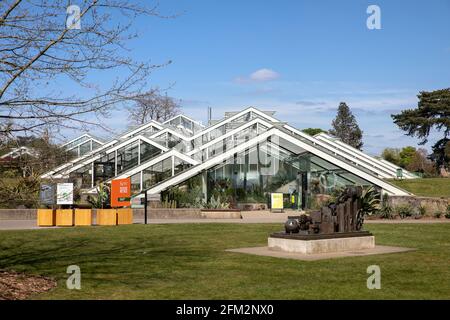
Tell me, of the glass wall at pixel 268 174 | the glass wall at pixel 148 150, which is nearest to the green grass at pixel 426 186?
the glass wall at pixel 268 174

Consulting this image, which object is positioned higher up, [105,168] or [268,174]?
[105,168]

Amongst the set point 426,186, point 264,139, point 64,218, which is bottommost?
point 64,218

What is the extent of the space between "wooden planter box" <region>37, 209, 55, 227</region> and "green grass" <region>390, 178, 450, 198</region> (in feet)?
91.7

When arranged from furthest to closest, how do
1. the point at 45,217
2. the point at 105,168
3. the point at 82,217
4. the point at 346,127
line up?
the point at 346,127 < the point at 105,168 < the point at 82,217 < the point at 45,217

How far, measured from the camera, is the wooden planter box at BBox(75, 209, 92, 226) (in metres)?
21.9

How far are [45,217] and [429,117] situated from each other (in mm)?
61820

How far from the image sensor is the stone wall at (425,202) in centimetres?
2642

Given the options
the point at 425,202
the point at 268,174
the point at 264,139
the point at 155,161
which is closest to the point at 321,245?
the point at 425,202

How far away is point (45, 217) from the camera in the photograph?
848 inches

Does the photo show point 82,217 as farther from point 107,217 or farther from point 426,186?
point 426,186

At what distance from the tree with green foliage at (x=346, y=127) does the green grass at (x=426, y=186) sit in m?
A: 64.7

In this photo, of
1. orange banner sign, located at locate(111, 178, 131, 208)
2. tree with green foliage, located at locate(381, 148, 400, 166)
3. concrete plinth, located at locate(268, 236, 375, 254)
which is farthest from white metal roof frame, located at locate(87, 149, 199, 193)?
tree with green foliage, located at locate(381, 148, 400, 166)

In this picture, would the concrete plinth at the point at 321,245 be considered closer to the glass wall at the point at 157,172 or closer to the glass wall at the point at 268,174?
the glass wall at the point at 268,174

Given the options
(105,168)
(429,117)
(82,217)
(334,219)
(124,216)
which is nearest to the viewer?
(334,219)
